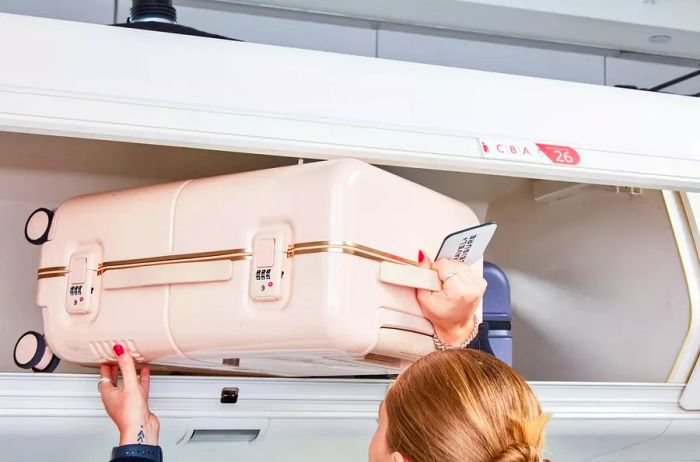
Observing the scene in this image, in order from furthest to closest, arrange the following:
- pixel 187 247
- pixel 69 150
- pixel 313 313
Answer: pixel 69 150, pixel 187 247, pixel 313 313

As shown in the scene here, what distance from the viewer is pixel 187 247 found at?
6.48 ft

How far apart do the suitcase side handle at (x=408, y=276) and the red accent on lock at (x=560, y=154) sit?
401 millimetres

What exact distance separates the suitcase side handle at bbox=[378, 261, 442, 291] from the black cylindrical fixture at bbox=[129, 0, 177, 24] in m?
0.76

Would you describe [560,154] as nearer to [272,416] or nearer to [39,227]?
[272,416]

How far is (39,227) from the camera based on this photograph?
2.24 metres


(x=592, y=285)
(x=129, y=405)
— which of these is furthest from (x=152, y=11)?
(x=592, y=285)

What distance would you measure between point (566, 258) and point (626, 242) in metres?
0.22

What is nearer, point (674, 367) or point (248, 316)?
point (248, 316)

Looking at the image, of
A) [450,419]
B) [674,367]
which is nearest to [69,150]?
[450,419]

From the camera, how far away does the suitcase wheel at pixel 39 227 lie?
223 cm

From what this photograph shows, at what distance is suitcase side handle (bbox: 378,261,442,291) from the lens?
6.20 ft

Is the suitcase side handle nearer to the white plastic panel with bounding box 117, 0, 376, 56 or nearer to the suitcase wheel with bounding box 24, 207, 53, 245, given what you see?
the suitcase wheel with bounding box 24, 207, 53, 245

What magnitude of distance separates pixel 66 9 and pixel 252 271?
4.82 ft

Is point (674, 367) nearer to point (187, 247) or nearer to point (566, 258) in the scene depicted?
point (566, 258)
